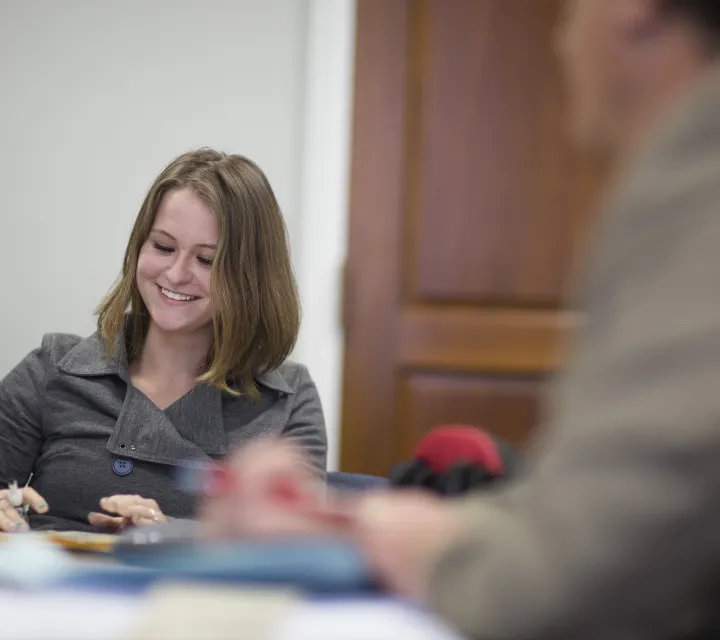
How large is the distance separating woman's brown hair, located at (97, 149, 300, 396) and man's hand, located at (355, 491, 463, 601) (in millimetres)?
1242

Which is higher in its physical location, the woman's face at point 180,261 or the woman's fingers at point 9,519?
the woman's face at point 180,261

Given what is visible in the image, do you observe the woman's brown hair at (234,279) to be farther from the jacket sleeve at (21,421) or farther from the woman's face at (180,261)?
the jacket sleeve at (21,421)

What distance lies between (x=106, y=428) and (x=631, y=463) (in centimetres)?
142

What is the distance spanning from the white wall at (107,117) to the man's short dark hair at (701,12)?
2011mm

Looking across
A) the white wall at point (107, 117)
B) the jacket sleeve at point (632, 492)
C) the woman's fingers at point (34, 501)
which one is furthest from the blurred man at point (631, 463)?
the white wall at point (107, 117)

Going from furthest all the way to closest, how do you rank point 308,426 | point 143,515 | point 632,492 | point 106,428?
point 308,426, point 106,428, point 143,515, point 632,492

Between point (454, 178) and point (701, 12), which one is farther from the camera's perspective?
point (454, 178)

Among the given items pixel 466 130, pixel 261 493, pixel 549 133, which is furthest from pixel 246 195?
pixel 261 493

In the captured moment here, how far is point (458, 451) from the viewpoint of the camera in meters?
0.73

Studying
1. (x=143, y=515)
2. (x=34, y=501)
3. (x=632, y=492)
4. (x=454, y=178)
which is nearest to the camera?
(x=632, y=492)

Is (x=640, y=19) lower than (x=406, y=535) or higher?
higher

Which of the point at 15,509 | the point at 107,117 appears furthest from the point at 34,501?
the point at 107,117

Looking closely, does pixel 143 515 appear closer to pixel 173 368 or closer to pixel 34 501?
pixel 34 501

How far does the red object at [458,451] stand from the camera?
0.71 m
